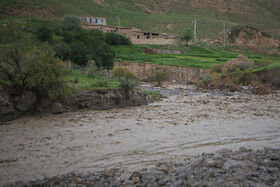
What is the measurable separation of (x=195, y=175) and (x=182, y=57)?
47561 millimetres

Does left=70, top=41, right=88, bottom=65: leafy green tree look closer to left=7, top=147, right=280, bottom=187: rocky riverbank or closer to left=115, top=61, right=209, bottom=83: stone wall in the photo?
left=115, top=61, right=209, bottom=83: stone wall

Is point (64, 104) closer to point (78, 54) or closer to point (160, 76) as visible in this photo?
point (78, 54)

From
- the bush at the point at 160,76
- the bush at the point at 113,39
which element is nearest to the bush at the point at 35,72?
the bush at the point at 160,76

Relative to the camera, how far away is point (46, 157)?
8.38m

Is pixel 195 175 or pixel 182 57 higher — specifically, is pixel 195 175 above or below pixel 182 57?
below

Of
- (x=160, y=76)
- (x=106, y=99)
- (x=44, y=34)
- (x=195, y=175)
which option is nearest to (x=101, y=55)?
(x=160, y=76)

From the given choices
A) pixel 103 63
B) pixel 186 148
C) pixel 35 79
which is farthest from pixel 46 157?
pixel 103 63

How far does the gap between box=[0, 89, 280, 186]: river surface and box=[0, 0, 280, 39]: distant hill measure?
54.6 meters

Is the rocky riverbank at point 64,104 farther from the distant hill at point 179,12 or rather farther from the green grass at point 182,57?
the distant hill at point 179,12

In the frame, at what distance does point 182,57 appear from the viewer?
52.2 m

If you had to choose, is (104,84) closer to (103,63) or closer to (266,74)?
(103,63)

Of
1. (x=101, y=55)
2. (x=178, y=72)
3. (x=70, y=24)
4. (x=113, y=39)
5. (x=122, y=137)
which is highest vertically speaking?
(x=70, y=24)

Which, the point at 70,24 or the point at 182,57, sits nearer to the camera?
the point at 182,57

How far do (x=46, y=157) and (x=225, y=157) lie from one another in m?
5.78
